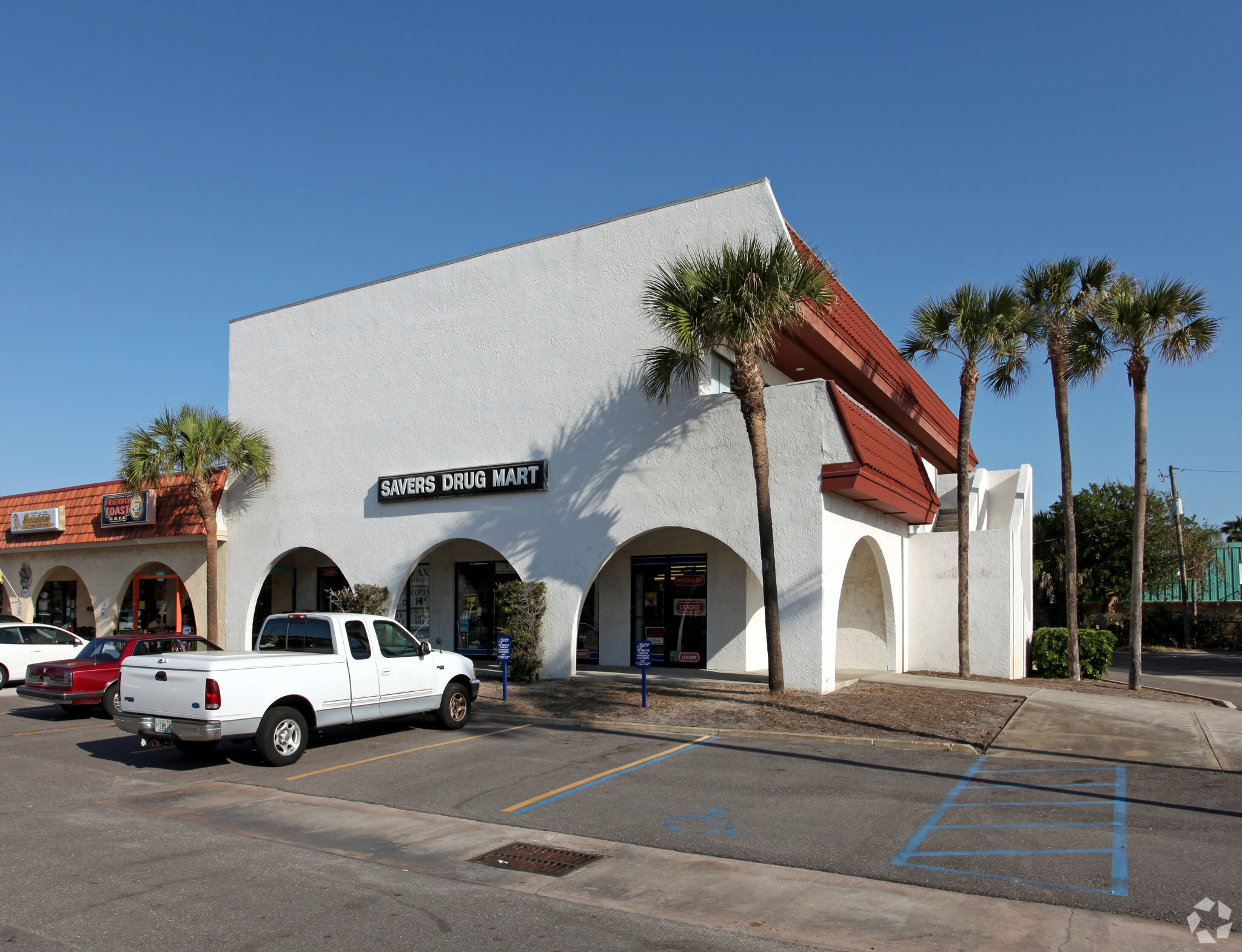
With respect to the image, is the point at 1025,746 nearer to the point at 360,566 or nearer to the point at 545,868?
the point at 545,868

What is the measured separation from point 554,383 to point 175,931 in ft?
47.3

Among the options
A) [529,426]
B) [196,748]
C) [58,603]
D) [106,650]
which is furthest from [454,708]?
[58,603]

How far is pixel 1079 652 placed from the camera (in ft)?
69.0

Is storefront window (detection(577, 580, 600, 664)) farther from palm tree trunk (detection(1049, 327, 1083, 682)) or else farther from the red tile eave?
palm tree trunk (detection(1049, 327, 1083, 682))

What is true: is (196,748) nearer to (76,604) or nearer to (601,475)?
(601,475)

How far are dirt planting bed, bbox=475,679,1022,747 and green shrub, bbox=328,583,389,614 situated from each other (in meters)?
4.81

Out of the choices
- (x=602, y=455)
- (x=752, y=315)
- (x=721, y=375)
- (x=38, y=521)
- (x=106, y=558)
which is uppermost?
(x=752, y=315)

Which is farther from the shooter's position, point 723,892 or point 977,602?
point 977,602

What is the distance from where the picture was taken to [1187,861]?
689 centimetres

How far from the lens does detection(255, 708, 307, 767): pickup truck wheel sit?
10.5 meters

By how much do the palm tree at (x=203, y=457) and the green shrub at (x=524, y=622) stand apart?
9259 millimetres

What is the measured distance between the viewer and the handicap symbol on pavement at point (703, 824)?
7.91 metres

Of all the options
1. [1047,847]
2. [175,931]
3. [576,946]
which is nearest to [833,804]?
[1047,847]

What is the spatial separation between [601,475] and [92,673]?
9703 millimetres
